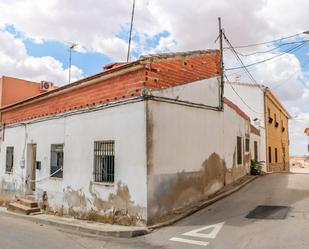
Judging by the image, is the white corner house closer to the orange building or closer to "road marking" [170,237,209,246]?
"road marking" [170,237,209,246]

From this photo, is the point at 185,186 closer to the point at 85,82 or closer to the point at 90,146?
the point at 90,146

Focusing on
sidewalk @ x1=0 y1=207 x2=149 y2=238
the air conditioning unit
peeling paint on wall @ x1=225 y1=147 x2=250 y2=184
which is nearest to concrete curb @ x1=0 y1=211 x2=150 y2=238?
sidewalk @ x1=0 y1=207 x2=149 y2=238

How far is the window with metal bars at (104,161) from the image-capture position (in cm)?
951

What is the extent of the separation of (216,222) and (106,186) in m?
3.13

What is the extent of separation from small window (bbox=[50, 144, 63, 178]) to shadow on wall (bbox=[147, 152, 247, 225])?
4.51 metres

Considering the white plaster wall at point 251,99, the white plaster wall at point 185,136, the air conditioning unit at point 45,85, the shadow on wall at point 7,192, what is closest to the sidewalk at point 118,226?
the white plaster wall at point 185,136

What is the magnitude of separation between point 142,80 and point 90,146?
2849 mm

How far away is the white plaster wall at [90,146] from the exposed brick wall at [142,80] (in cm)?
41

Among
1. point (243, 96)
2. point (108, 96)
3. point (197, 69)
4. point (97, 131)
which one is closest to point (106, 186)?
point (97, 131)

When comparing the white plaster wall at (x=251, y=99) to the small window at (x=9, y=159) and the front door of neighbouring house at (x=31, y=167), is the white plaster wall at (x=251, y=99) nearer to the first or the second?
the front door of neighbouring house at (x=31, y=167)

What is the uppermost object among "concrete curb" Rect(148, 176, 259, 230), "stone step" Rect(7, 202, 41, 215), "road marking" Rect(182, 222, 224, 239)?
"concrete curb" Rect(148, 176, 259, 230)

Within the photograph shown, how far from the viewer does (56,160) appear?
12172 millimetres

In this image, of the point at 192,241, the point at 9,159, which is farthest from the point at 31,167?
the point at 192,241

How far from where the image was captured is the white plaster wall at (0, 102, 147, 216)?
28.2 feet
